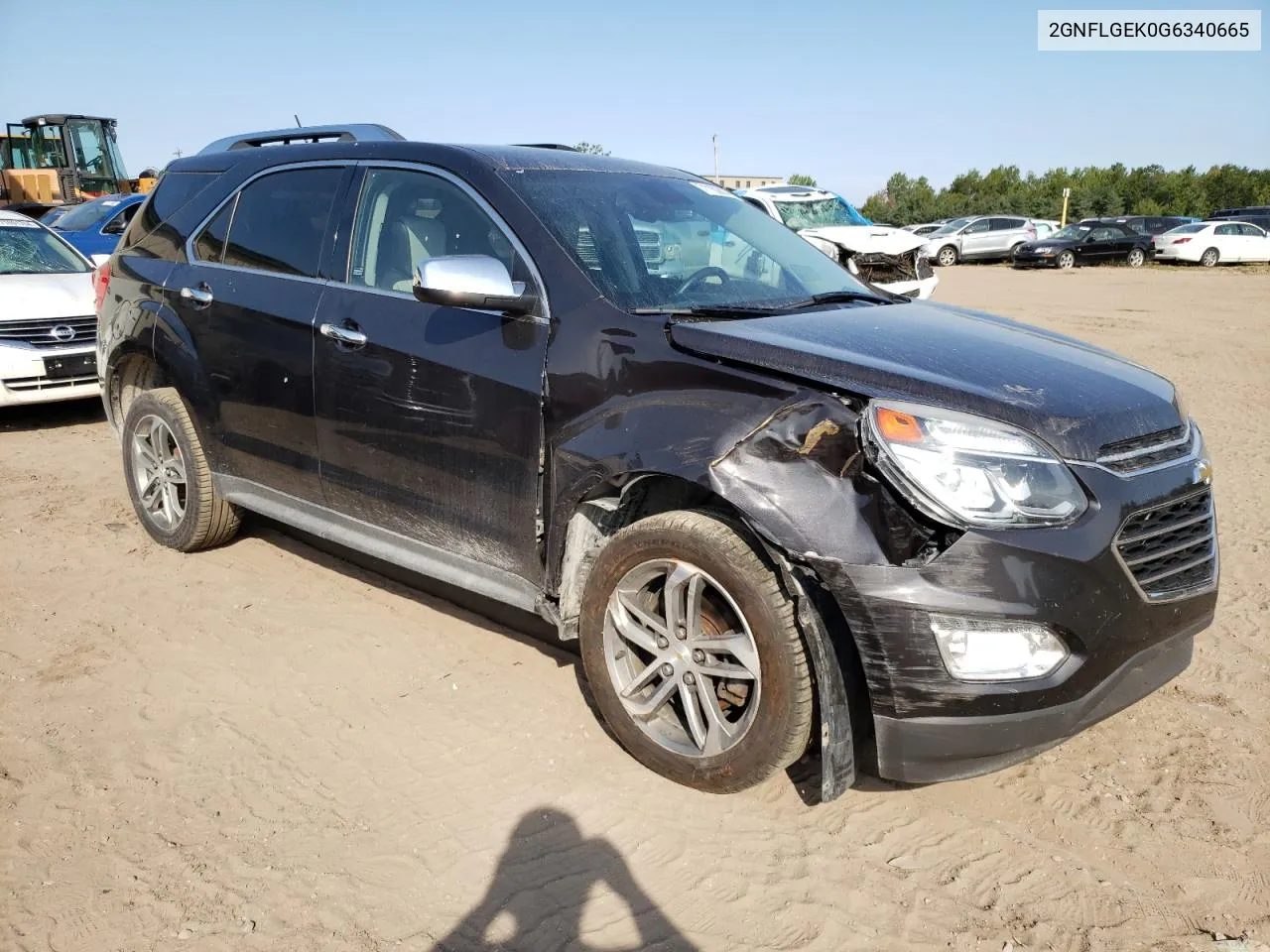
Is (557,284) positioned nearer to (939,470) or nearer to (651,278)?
(651,278)

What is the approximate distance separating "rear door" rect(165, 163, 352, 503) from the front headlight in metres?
2.48

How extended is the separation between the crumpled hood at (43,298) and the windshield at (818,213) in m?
10.1

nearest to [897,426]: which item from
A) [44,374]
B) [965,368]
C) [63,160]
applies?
[965,368]

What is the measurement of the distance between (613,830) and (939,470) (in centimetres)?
141

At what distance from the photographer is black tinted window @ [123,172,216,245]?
497 centimetres

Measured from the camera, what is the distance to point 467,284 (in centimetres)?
329

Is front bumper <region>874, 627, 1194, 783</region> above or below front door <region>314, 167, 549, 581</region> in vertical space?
below

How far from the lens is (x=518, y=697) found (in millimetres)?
3777

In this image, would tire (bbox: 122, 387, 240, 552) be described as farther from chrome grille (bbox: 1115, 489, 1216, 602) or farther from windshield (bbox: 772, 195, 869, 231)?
windshield (bbox: 772, 195, 869, 231)

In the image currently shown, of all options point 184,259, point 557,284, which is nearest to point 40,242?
point 184,259

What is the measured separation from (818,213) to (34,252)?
36.1 ft

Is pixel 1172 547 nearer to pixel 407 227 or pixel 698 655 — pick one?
pixel 698 655

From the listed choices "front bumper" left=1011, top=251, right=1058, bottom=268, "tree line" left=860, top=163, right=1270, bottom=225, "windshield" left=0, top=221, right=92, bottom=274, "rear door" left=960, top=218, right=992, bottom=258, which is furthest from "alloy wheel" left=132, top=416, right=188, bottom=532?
"tree line" left=860, top=163, right=1270, bottom=225

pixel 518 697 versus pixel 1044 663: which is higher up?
pixel 1044 663
